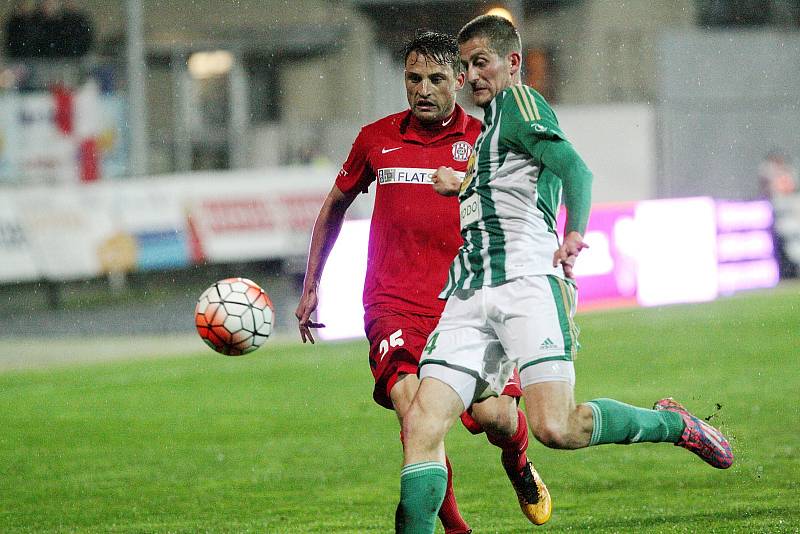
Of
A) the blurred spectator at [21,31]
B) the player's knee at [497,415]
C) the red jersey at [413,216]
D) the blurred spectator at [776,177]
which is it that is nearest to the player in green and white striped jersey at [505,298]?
the player's knee at [497,415]

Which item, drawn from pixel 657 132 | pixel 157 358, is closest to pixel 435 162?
pixel 157 358

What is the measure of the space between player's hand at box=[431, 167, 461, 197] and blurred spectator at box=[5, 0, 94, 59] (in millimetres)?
14535

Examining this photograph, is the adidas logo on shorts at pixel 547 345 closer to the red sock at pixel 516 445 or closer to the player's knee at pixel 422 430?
the player's knee at pixel 422 430

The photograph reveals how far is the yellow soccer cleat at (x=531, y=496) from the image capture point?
5.55 meters

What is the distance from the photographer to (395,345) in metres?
5.12

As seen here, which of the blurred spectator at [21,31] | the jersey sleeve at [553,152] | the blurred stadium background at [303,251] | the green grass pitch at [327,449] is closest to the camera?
the jersey sleeve at [553,152]

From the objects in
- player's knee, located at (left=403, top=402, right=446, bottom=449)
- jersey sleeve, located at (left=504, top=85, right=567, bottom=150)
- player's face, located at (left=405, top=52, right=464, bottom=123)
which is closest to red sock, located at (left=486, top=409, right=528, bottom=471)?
player's knee, located at (left=403, top=402, right=446, bottom=449)

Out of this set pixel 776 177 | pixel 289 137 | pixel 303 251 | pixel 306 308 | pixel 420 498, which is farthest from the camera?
pixel 776 177

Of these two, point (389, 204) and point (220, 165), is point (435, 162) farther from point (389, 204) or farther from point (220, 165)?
point (220, 165)

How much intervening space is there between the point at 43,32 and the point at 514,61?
14.9m

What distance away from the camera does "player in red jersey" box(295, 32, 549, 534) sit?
5.15 metres

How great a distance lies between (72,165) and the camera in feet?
58.2

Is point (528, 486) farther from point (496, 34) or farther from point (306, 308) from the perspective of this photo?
point (496, 34)

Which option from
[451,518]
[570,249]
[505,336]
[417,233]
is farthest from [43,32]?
[570,249]
